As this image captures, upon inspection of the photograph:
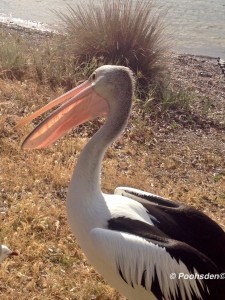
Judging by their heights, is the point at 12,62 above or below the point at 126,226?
below

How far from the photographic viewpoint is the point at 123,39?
6512 millimetres

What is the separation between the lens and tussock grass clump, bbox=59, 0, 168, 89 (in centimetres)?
645

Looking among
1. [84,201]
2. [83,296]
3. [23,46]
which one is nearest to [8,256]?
[83,296]

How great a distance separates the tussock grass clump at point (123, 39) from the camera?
6.45m

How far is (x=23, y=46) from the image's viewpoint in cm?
706

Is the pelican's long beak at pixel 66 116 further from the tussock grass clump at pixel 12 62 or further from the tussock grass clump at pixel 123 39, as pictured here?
the tussock grass clump at pixel 123 39

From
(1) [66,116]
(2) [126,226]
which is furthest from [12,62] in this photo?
(2) [126,226]

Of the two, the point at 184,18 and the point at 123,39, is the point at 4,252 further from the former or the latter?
the point at 184,18

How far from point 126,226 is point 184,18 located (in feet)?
32.3

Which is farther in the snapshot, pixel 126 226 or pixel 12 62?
pixel 12 62

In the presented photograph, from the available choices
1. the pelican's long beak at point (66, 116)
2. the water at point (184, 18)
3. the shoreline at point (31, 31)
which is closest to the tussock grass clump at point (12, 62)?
the shoreline at point (31, 31)

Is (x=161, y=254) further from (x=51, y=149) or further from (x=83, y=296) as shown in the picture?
(x=51, y=149)

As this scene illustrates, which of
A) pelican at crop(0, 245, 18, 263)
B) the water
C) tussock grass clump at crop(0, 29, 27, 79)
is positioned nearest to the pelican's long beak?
pelican at crop(0, 245, 18, 263)

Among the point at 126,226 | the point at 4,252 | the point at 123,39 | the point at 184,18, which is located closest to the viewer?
the point at 126,226
